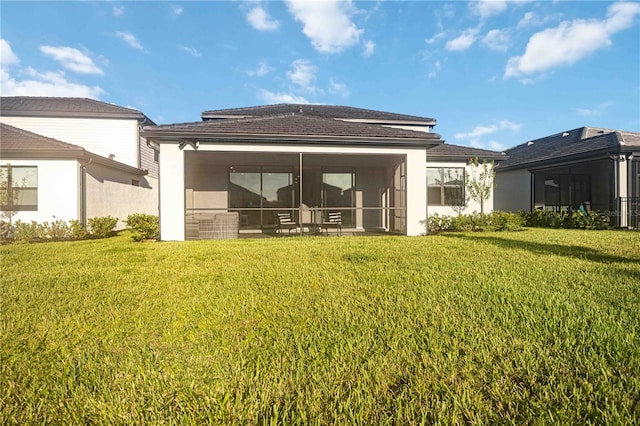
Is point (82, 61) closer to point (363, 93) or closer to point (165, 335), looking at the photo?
point (363, 93)

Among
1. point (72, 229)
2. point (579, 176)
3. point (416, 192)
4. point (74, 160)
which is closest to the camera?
point (72, 229)

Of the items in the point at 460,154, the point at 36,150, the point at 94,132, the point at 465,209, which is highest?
the point at 94,132

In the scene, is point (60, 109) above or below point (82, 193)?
→ above

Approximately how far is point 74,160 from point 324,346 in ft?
40.3

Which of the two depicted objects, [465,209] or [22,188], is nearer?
[22,188]

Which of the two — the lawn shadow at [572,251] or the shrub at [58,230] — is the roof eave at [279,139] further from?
the lawn shadow at [572,251]

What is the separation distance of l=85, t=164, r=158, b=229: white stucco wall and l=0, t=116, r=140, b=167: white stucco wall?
5.49 ft

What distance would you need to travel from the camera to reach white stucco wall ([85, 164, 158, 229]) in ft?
37.7

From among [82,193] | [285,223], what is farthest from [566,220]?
[82,193]

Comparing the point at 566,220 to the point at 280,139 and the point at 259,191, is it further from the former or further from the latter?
the point at 259,191

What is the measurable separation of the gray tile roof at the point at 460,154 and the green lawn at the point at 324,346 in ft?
30.0

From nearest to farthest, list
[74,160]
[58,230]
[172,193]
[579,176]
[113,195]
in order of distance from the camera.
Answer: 1. [172,193]
2. [58,230]
3. [74,160]
4. [113,195]
5. [579,176]

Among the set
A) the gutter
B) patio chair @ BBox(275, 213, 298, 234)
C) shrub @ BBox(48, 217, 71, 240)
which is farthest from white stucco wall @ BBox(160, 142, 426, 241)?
shrub @ BBox(48, 217, 71, 240)

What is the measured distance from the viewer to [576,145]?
15.1m
